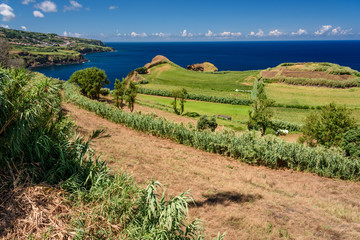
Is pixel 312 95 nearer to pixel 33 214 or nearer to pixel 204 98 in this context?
pixel 204 98

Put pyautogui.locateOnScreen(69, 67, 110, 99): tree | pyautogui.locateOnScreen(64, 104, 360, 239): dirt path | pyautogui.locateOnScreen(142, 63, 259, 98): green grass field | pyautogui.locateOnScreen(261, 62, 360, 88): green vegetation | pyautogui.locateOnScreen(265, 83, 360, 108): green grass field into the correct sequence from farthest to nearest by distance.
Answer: pyautogui.locateOnScreen(142, 63, 259, 98): green grass field, pyautogui.locateOnScreen(261, 62, 360, 88): green vegetation, pyautogui.locateOnScreen(265, 83, 360, 108): green grass field, pyautogui.locateOnScreen(69, 67, 110, 99): tree, pyautogui.locateOnScreen(64, 104, 360, 239): dirt path

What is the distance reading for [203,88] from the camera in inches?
2447

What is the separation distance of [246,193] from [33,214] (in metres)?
8.71

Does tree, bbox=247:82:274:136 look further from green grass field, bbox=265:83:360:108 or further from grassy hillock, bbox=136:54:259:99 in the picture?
grassy hillock, bbox=136:54:259:99

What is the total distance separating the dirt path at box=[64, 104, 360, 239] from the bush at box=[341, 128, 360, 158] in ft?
15.9

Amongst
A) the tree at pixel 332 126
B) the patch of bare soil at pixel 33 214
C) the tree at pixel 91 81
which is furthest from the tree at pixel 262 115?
the tree at pixel 91 81

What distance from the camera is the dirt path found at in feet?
25.1

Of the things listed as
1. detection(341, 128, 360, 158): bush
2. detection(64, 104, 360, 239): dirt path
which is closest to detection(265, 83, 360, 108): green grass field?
detection(341, 128, 360, 158): bush

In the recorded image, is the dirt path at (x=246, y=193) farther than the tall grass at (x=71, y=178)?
Yes

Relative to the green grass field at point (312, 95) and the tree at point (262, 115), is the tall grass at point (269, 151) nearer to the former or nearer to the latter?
the tree at point (262, 115)

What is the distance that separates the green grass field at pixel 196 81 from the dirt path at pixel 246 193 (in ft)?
141

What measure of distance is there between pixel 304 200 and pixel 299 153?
5.15m

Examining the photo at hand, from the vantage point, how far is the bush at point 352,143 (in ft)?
54.3

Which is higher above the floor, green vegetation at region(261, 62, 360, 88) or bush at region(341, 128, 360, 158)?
green vegetation at region(261, 62, 360, 88)
